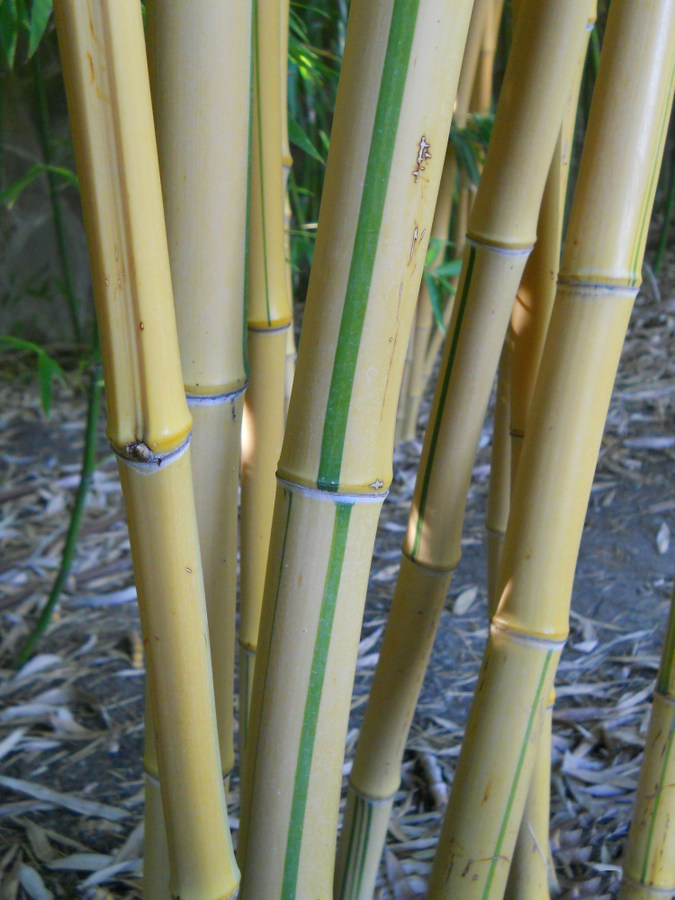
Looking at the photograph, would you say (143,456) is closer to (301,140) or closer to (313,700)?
(313,700)

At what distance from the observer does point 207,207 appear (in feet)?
0.99

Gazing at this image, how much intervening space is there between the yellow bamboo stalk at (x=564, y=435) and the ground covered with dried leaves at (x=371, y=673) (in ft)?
1.13

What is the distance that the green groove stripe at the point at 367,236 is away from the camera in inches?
10.1

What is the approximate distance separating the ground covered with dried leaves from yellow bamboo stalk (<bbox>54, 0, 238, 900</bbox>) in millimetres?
434

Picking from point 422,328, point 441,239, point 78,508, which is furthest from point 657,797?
point 422,328

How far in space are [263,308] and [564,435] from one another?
15cm

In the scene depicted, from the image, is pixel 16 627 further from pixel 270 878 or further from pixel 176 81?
pixel 176 81

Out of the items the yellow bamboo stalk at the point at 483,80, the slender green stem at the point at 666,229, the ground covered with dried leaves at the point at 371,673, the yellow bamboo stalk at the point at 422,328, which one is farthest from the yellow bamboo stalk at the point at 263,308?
the slender green stem at the point at 666,229

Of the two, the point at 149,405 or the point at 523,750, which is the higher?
the point at 149,405

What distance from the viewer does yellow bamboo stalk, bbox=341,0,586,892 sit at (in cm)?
37

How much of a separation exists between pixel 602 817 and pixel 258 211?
677mm

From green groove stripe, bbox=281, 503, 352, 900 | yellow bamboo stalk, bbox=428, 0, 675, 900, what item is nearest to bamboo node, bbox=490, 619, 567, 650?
yellow bamboo stalk, bbox=428, 0, 675, 900

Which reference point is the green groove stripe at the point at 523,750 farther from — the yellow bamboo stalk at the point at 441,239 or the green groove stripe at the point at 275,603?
the yellow bamboo stalk at the point at 441,239

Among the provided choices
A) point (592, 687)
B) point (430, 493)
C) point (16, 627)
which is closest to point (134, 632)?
point (16, 627)
